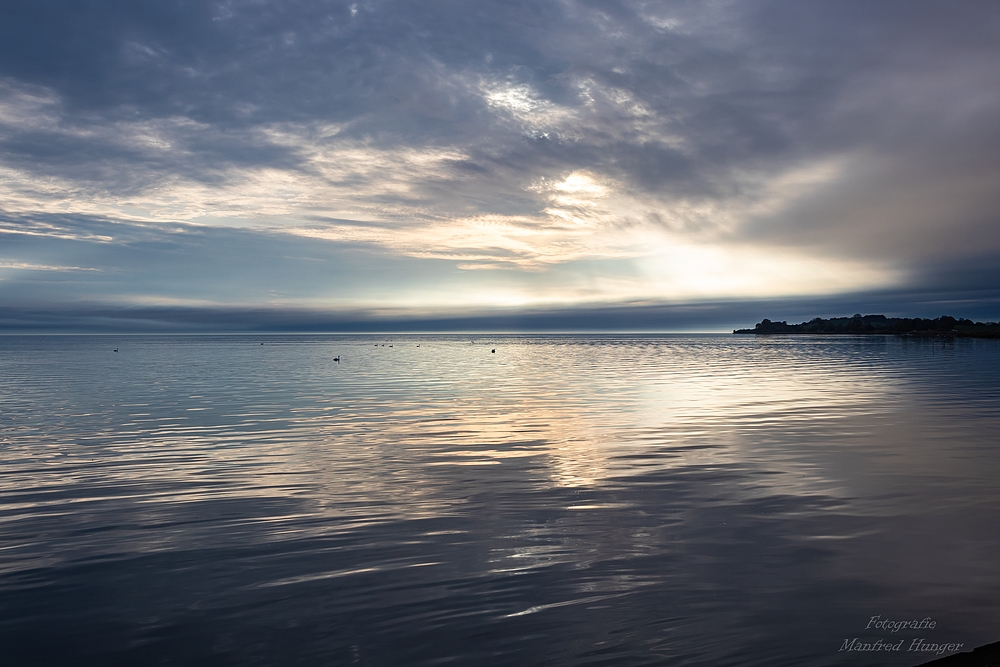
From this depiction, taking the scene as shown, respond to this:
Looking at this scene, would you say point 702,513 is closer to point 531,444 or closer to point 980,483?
point 980,483

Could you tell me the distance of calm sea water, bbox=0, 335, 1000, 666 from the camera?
23.8 feet

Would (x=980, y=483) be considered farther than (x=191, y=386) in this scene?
No

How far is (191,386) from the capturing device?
41.1 metres

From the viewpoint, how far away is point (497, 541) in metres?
10.5

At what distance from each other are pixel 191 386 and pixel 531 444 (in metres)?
29.6

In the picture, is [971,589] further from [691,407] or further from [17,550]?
[691,407]

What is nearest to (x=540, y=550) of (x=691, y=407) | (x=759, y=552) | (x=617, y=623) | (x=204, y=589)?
(x=617, y=623)

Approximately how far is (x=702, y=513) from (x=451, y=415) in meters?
16.5

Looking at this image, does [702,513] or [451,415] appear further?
[451,415]

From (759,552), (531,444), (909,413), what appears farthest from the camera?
(909,413)

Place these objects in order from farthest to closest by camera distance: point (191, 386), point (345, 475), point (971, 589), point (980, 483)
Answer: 1. point (191, 386)
2. point (345, 475)
3. point (980, 483)
4. point (971, 589)

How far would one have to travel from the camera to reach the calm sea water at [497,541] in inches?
285

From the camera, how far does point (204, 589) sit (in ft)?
28.3

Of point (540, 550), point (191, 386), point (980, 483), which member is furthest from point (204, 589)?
point (191, 386)
